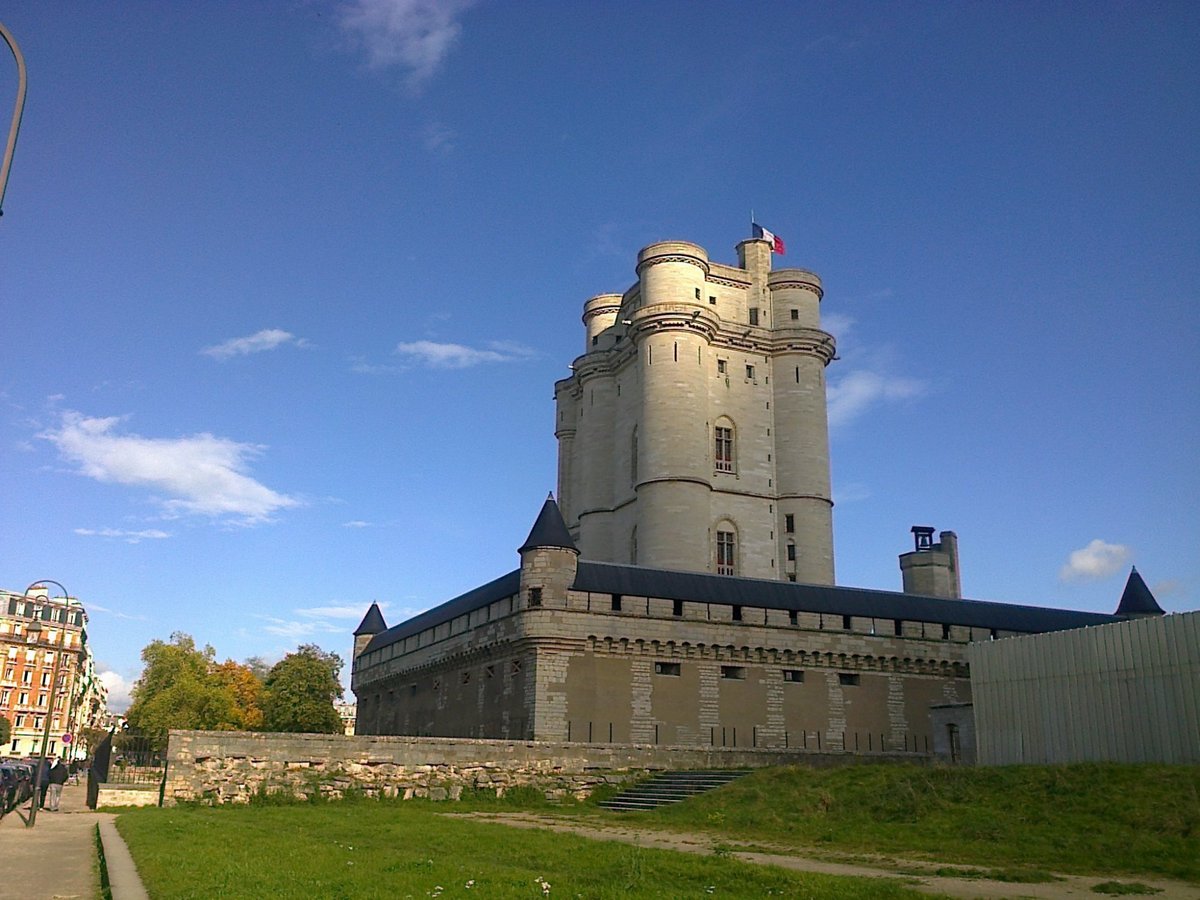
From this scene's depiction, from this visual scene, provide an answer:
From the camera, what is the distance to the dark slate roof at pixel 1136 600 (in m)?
51.1

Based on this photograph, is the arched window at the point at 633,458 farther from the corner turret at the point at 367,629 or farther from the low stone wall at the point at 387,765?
the low stone wall at the point at 387,765

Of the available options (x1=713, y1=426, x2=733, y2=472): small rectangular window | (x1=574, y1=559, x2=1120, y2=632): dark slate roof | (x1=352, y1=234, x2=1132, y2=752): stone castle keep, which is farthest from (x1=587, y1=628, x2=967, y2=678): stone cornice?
(x1=713, y1=426, x2=733, y2=472): small rectangular window

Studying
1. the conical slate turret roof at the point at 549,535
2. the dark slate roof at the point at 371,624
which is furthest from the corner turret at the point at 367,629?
the conical slate turret roof at the point at 549,535

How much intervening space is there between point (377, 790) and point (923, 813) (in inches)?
590

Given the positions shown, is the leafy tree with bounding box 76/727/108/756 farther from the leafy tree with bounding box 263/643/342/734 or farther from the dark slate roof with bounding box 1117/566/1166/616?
the dark slate roof with bounding box 1117/566/1166/616

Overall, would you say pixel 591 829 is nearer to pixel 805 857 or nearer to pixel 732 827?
pixel 732 827

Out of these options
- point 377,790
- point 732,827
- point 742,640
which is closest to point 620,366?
point 742,640

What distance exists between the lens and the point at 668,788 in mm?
28250

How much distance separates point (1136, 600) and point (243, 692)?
6219 cm

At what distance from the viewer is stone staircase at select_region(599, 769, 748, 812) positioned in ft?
87.7

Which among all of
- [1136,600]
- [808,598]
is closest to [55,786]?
[808,598]

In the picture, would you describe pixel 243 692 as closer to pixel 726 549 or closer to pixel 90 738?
pixel 90 738

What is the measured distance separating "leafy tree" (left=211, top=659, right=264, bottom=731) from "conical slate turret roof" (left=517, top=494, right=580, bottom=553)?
124 feet

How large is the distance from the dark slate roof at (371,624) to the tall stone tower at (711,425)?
43.0 ft
